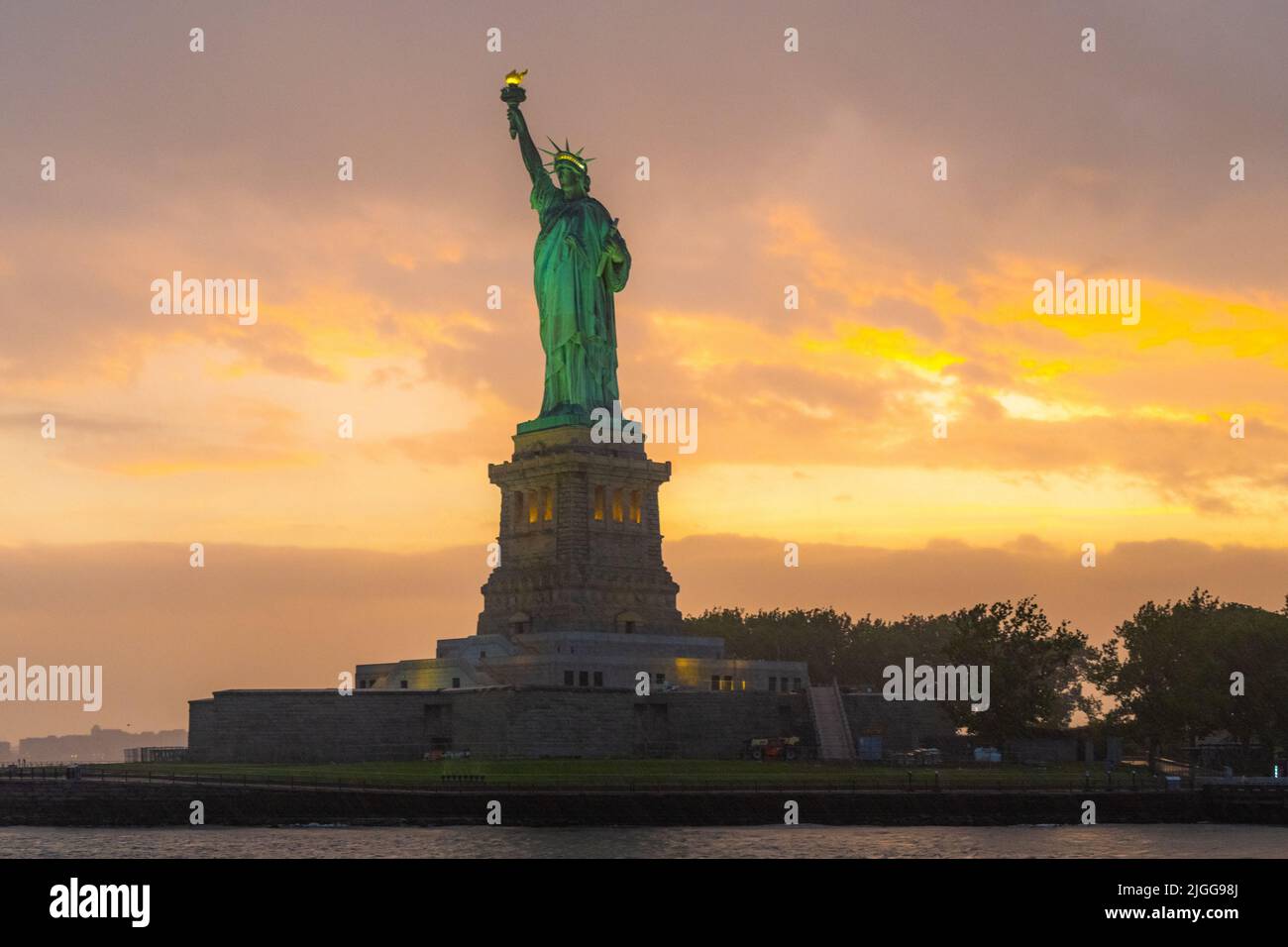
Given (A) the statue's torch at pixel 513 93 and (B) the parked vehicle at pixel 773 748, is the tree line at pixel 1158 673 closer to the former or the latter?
(B) the parked vehicle at pixel 773 748

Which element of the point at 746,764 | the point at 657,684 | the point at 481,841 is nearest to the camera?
the point at 481,841

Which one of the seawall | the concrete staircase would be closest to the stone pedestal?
the concrete staircase

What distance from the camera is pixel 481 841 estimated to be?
66688 mm

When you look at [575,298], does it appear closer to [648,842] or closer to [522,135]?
[522,135]

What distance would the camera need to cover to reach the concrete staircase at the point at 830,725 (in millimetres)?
93812

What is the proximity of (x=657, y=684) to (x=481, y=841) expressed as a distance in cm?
3307

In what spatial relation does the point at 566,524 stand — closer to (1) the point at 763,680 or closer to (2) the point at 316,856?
(1) the point at 763,680

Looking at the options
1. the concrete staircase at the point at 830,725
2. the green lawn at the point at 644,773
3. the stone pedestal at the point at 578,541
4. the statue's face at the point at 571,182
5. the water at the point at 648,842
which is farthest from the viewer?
the statue's face at the point at 571,182

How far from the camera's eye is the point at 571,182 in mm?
109125

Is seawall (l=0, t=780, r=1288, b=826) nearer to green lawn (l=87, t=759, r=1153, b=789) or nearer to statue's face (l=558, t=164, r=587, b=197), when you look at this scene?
green lawn (l=87, t=759, r=1153, b=789)

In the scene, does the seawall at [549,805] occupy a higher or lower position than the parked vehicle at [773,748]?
lower

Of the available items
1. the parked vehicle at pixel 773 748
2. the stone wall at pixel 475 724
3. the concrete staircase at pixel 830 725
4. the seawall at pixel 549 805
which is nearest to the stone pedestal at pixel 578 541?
the stone wall at pixel 475 724

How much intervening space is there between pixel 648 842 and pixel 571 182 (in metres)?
51.4
